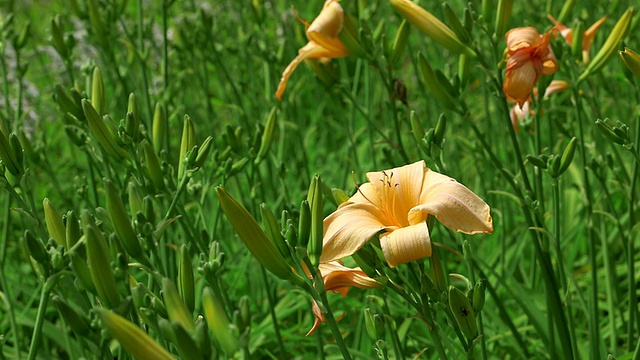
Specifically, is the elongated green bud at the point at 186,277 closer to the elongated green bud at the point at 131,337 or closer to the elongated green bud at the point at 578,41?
the elongated green bud at the point at 131,337

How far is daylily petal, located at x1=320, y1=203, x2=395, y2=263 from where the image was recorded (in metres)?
1.10

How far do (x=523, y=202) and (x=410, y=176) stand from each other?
1.33 feet

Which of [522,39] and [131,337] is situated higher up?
[522,39]

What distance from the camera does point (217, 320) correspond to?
833mm

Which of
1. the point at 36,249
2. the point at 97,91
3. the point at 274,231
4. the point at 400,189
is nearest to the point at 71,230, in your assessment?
the point at 36,249

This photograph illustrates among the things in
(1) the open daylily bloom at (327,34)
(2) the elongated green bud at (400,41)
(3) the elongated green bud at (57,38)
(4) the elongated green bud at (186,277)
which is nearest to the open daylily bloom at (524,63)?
(2) the elongated green bud at (400,41)

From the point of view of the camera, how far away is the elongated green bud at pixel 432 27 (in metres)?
1.63

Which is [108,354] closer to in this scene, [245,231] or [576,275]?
[245,231]

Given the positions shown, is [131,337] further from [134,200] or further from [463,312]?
[463,312]

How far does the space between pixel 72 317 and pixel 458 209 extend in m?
0.54

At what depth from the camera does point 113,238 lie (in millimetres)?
998

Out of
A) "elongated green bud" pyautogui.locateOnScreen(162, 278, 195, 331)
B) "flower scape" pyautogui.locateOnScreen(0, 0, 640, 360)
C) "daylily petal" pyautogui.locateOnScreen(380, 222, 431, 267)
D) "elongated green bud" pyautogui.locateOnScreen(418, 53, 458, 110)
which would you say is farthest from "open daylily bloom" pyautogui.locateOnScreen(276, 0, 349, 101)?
"elongated green bud" pyautogui.locateOnScreen(162, 278, 195, 331)

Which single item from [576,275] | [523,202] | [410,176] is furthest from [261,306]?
[410,176]

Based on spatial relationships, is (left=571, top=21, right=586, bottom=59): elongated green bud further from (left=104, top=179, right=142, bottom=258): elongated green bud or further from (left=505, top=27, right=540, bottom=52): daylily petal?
(left=104, top=179, right=142, bottom=258): elongated green bud
